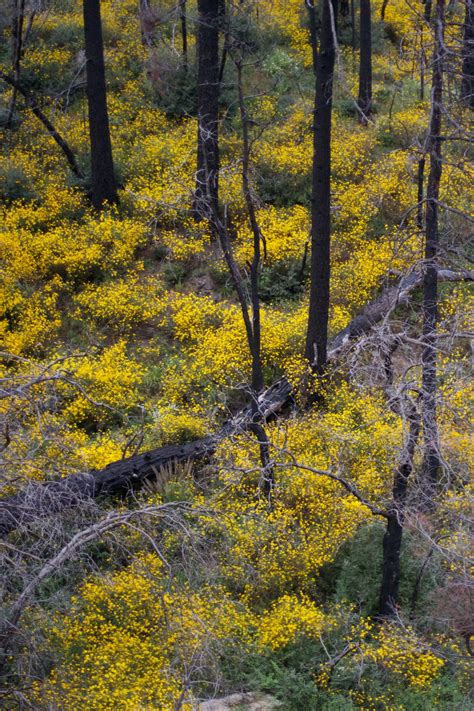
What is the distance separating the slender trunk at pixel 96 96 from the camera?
1666cm

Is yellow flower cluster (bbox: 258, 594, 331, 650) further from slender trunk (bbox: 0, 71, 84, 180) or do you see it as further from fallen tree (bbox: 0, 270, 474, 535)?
slender trunk (bbox: 0, 71, 84, 180)

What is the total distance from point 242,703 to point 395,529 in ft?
7.43

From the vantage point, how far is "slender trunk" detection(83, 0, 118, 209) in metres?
16.7

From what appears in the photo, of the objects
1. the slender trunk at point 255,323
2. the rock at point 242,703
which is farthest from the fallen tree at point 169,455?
the rock at point 242,703

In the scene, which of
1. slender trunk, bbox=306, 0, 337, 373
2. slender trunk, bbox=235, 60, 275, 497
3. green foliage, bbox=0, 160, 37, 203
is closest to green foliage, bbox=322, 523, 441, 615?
slender trunk, bbox=235, 60, 275, 497

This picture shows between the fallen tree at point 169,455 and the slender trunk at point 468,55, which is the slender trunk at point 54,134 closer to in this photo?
the fallen tree at point 169,455

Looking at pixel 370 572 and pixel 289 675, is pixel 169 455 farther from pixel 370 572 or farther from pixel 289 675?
pixel 289 675

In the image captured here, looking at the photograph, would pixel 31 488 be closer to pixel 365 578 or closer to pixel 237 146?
pixel 365 578

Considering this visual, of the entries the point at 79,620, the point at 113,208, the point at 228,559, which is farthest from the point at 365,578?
the point at 113,208

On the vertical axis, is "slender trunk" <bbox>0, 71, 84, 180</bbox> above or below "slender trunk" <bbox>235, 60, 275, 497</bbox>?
above

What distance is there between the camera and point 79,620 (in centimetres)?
837

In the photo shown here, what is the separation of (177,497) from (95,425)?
9.82ft

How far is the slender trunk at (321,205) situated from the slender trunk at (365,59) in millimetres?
8079

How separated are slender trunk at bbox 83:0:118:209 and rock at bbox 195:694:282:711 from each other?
12038 mm
